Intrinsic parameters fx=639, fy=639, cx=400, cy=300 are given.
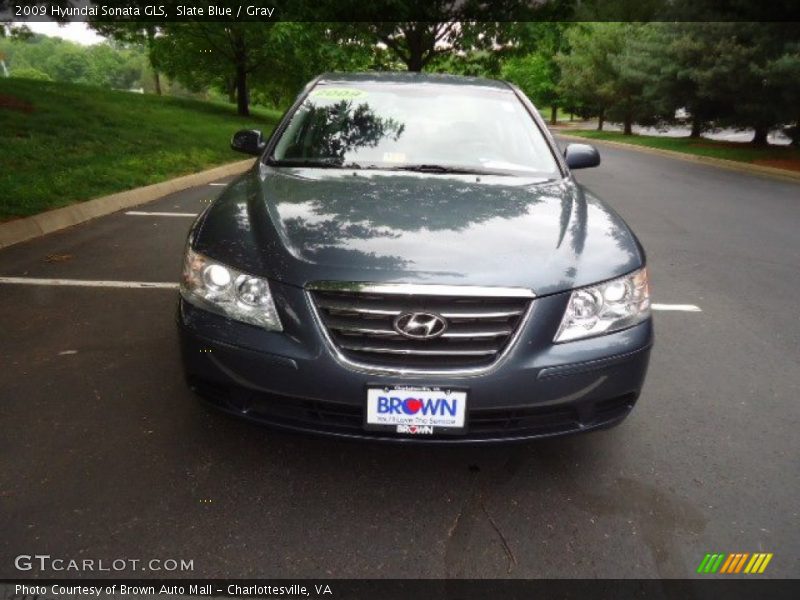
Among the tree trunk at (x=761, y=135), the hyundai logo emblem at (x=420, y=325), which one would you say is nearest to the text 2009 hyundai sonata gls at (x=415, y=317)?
the hyundai logo emblem at (x=420, y=325)

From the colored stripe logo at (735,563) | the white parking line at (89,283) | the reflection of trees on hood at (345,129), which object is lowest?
the colored stripe logo at (735,563)

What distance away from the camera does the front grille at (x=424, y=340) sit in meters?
2.16

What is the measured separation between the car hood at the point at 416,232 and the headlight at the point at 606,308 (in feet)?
0.16

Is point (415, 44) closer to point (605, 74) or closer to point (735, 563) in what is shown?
point (605, 74)

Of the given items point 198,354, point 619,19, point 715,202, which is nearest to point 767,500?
point 198,354

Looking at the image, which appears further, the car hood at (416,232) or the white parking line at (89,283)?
the white parking line at (89,283)

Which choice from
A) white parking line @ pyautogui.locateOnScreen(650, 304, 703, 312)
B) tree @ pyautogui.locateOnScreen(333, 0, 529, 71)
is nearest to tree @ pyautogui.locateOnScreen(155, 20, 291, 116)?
tree @ pyautogui.locateOnScreen(333, 0, 529, 71)

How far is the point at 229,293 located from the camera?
2.35 m

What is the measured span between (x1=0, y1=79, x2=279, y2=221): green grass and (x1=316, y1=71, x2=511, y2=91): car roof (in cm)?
405

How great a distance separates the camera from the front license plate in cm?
215

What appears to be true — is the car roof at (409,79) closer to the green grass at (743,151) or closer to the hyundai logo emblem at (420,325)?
the hyundai logo emblem at (420,325)

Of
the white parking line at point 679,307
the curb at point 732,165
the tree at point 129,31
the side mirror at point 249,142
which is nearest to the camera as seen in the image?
the side mirror at point 249,142

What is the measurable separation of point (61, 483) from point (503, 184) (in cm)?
230

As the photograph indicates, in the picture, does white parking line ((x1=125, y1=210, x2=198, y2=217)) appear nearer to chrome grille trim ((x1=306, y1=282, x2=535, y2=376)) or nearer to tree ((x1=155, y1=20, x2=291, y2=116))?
chrome grille trim ((x1=306, y1=282, x2=535, y2=376))
